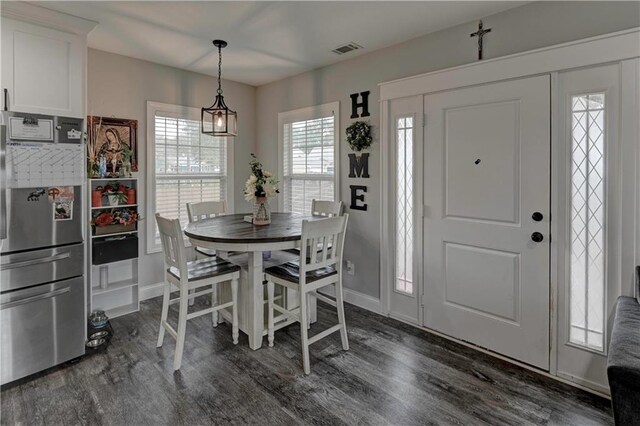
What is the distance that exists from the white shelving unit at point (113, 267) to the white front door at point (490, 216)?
2837 millimetres

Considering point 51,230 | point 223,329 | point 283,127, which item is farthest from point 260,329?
point 283,127

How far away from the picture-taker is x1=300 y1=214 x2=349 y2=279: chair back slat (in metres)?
2.41

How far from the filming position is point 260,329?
2770 mm

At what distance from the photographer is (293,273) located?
8.86ft

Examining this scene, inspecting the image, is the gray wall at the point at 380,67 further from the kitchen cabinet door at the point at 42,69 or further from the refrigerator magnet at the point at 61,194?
the refrigerator magnet at the point at 61,194

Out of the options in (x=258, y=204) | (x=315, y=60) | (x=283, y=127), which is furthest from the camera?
(x=283, y=127)

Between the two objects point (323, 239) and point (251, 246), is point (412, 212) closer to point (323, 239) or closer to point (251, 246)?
point (323, 239)

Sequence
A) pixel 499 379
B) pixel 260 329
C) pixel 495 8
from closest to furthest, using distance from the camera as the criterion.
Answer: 1. pixel 499 379
2. pixel 495 8
3. pixel 260 329

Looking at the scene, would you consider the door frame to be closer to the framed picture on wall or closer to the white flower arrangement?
the white flower arrangement

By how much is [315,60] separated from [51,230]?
2850mm

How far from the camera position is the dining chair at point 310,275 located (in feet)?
8.11

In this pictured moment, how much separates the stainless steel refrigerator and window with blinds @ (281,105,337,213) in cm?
232

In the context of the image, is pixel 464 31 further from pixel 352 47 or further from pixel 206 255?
pixel 206 255

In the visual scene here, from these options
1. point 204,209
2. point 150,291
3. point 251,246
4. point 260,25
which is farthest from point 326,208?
point 150,291
